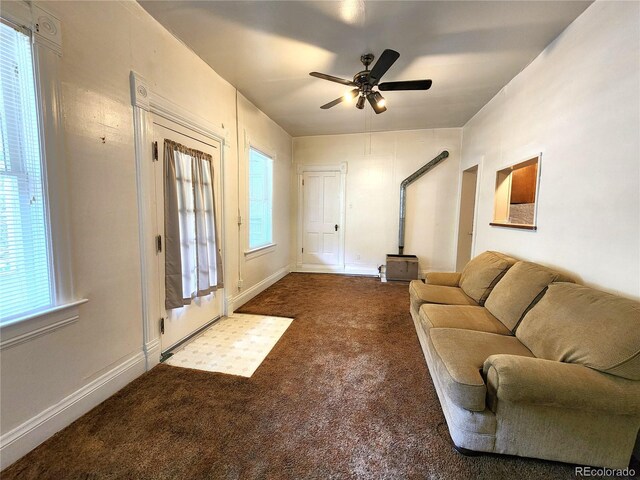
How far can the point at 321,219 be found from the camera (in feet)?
18.1

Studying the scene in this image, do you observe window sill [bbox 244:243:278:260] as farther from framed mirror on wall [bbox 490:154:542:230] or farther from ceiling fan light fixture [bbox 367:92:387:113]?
framed mirror on wall [bbox 490:154:542:230]

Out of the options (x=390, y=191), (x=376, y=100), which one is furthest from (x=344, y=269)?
(x=376, y=100)

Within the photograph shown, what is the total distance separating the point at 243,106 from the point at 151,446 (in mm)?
3516

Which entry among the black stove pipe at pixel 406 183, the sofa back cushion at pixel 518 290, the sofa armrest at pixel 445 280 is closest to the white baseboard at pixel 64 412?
the sofa back cushion at pixel 518 290

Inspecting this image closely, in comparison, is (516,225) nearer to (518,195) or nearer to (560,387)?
(518,195)

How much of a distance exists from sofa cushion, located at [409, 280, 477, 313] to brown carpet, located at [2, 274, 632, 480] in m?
0.51

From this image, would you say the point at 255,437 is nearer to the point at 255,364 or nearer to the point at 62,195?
the point at 255,364

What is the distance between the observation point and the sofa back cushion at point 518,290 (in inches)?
74.4

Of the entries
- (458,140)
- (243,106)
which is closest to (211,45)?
(243,106)

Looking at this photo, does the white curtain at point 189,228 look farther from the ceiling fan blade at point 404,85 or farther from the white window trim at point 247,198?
the ceiling fan blade at point 404,85

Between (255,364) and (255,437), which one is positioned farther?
(255,364)

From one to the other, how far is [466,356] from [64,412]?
234 cm

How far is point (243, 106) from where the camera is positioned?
347 cm

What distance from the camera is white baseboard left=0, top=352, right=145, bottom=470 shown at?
131cm
